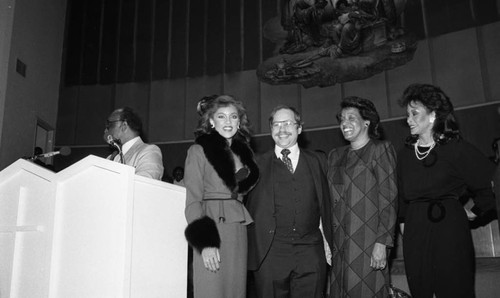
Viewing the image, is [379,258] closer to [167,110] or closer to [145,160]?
[145,160]

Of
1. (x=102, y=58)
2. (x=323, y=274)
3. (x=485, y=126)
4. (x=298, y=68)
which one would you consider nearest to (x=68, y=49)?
(x=102, y=58)

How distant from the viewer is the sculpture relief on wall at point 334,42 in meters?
7.05

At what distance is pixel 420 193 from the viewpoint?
220cm

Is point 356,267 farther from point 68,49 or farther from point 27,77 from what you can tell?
point 68,49

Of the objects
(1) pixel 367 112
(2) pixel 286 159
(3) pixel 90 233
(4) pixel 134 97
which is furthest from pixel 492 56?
(3) pixel 90 233

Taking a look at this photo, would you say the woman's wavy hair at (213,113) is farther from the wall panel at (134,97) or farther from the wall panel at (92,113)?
the wall panel at (92,113)

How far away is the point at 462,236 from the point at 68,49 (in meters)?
8.31

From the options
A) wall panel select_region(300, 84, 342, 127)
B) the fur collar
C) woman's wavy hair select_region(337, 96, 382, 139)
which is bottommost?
the fur collar

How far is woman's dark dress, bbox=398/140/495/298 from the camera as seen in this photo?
6.58 feet

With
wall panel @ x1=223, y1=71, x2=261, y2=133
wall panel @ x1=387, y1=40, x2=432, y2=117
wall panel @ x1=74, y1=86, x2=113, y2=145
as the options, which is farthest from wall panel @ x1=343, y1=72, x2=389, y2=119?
wall panel @ x1=74, y1=86, x2=113, y2=145

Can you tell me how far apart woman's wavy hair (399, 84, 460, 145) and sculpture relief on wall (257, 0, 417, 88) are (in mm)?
4956

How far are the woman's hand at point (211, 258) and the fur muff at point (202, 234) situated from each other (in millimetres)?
20

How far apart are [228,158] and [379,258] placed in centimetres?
88

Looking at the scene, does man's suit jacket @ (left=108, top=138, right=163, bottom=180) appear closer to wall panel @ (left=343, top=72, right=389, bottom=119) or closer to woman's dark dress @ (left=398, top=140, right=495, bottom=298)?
woman's dark dress @ (left=398, top=140, right=495, bottom=298)
